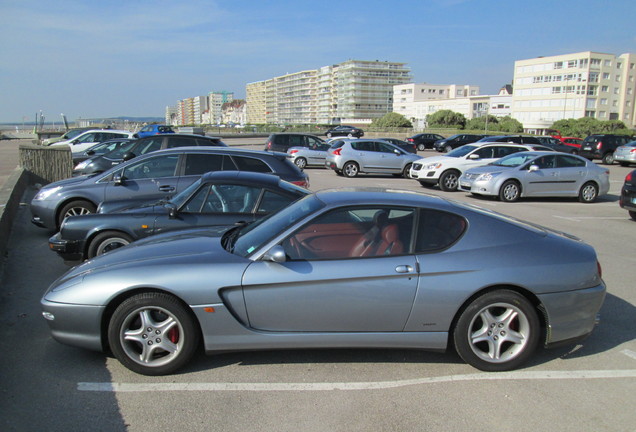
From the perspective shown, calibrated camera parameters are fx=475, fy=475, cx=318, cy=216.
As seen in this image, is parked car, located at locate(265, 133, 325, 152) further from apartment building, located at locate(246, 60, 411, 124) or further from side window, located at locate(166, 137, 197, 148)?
apartment building, located at locate(246, 60, 411, 124)

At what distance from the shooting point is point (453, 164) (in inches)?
645

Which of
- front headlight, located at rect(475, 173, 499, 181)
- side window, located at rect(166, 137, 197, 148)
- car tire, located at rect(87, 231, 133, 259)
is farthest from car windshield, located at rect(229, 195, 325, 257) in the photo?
front headlight, located at rect(475, 173, 499, 181)

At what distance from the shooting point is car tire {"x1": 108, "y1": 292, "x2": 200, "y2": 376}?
11.9ft

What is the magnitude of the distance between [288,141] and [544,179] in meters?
12.7

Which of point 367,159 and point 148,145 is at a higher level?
point 148,145

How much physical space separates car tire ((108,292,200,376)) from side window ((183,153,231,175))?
4729 millimetres

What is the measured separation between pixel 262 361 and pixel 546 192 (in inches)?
490

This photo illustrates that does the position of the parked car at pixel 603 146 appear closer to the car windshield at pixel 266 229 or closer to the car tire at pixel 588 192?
the car tire at pixel 588 192

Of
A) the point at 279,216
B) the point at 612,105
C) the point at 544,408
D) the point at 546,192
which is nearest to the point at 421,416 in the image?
the point at 544,408

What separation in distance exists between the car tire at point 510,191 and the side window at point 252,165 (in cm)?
830

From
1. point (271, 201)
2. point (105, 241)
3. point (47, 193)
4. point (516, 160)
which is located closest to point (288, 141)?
point (516, 160)

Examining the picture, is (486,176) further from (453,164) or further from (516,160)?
(453,164)

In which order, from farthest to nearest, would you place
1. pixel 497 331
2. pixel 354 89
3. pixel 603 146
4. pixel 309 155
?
1. pixel 354 89
2. pixel 603 146
3. pixel 309 155
4. pixel 497 331

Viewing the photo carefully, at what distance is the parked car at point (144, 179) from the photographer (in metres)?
7.90
